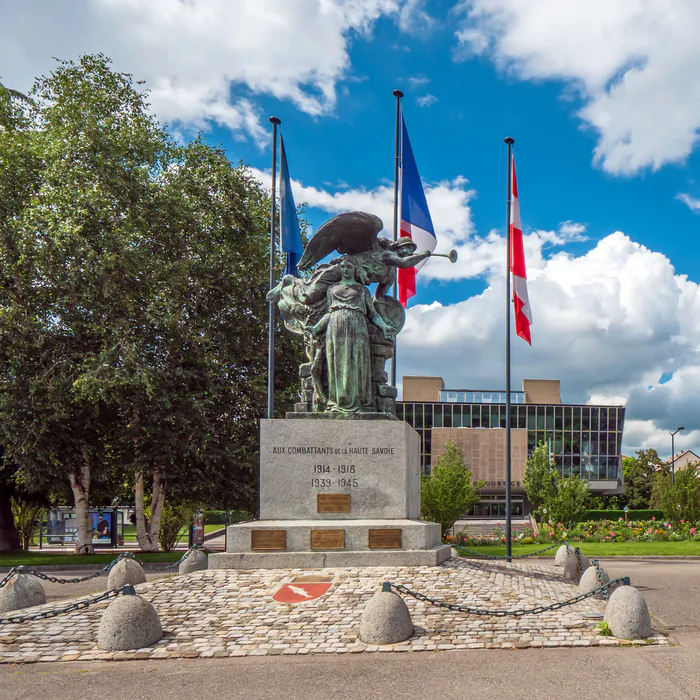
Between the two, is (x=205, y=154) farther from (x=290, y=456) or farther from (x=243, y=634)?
(x=243, y=634)

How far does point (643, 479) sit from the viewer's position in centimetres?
8562

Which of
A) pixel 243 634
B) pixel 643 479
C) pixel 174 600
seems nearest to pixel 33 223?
pixel 174 600

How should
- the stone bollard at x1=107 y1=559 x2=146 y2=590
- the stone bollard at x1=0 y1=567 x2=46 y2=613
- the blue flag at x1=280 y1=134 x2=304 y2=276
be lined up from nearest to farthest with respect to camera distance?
the stone bollard at x1=0 y1=567 x2=46 y2=613 < the stone bollard at x1=107 y1=559 x2=146 y2=590 < the blue flag at x1=280 y1=134 x2=304 y2=276

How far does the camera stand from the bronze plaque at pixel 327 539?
10.9 metres

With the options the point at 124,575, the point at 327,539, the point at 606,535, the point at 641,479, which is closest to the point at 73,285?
the point at 124,575

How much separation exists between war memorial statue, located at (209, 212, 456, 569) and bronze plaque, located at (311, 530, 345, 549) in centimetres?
2

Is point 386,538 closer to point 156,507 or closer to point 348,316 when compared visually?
point 348,316

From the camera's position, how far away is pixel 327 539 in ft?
35.9

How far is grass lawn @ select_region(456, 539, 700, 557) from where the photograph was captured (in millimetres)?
23094

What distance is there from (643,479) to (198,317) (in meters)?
75.3

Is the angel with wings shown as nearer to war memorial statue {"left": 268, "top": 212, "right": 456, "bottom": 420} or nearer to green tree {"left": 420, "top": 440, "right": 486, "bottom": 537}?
war memorial statue {"left": 268, "top": 212, "right": 456, "bottom": 420}

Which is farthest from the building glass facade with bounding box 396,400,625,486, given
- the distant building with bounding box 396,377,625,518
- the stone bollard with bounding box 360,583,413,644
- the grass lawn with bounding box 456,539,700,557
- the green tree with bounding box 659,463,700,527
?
the stone bollard with bounding box 360,583,413,644

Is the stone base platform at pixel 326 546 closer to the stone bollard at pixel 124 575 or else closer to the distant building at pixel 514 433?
the stone bollard at pixel 124 575

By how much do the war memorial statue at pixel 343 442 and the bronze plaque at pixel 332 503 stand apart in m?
0.02
